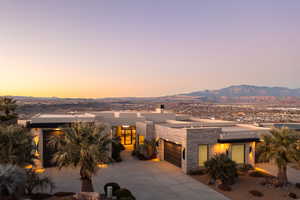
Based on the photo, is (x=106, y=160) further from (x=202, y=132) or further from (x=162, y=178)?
(x=202, y=132)

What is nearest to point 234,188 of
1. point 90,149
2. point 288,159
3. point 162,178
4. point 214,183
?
point 214,183

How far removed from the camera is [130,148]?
40906mm

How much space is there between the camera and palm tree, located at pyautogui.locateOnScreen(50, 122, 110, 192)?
16.1m

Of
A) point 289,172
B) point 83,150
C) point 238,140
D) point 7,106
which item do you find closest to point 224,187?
point 238,140

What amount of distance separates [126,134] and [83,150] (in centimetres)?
2660

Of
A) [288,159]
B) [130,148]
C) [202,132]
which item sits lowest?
[130,148]

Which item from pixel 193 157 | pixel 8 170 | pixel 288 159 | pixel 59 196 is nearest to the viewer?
pixel 8 170

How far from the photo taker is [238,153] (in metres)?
28.1

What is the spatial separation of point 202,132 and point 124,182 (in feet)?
32.9

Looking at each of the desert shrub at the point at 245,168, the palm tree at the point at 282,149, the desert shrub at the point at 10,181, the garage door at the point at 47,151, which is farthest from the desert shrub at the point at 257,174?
the garage door at the point at 47,151

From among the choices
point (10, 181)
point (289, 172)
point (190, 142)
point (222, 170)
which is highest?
point (190, 142)

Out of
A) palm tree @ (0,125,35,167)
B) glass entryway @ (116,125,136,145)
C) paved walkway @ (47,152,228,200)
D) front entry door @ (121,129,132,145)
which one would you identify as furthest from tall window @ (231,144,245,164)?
palm tree @ (0,125,35,167)

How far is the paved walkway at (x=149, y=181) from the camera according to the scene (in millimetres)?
19642

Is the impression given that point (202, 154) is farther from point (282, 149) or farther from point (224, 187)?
point (282, 149)
